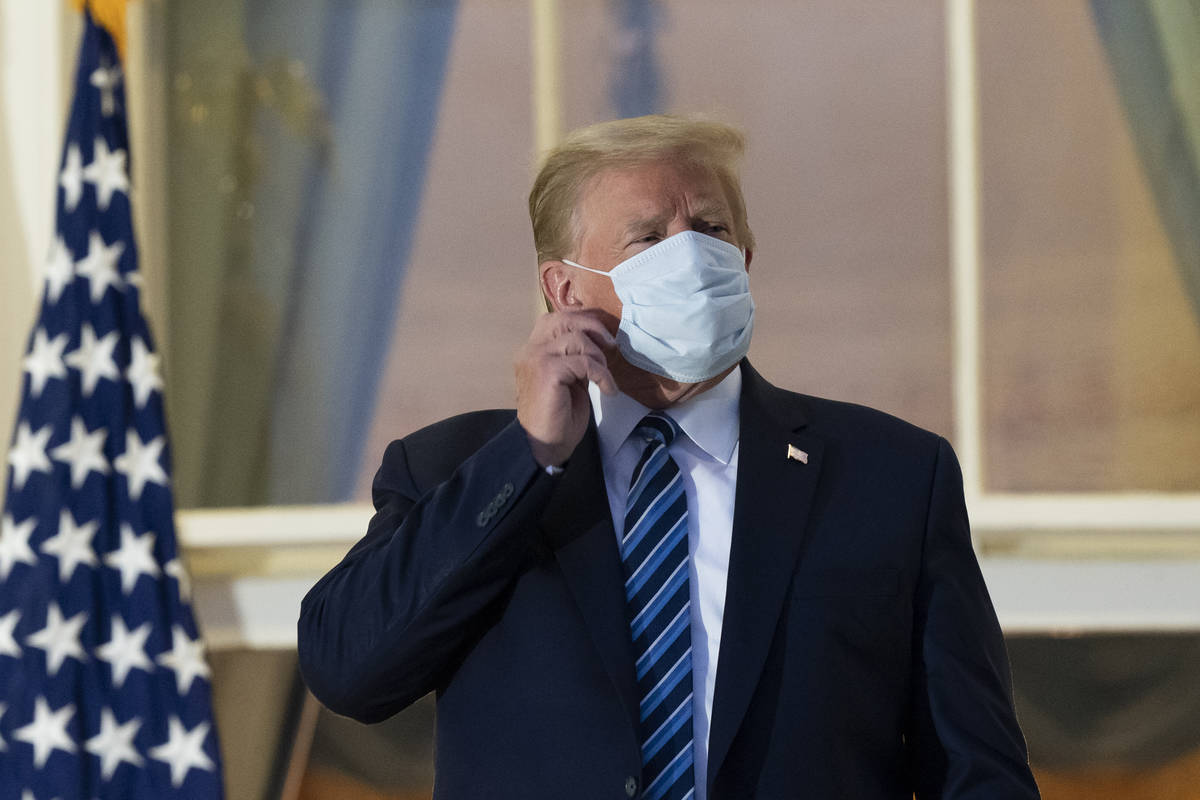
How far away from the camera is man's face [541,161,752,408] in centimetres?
167

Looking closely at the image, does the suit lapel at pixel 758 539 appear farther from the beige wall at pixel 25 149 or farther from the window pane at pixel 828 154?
the beige wall at pixel 25 149

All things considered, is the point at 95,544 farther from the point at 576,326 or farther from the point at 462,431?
the point at 576,326

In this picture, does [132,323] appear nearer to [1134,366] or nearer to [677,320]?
[677,320]

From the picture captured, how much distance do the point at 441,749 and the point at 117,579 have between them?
2029 millimetres

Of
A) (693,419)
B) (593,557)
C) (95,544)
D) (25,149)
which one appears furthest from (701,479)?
(25,149)

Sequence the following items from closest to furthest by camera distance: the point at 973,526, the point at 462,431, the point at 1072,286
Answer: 1. the point at 462,431
2. the point at 973,526
3. the point at 1072,286

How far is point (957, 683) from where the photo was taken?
4.92 feet

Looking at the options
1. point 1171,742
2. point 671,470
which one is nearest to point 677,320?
point 671,470

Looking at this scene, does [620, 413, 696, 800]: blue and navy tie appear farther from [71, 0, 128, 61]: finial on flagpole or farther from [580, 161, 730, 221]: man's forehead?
[71, 0, 128, 61]: finial on flagpole

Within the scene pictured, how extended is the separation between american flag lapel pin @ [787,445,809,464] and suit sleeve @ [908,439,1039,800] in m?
0.16

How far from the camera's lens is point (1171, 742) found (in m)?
3.60

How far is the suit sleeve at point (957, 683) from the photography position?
145cm

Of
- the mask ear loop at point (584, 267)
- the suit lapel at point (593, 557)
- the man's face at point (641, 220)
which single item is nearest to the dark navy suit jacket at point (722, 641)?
the suit lapel at point (593, 557)

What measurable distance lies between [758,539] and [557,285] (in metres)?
0.48
